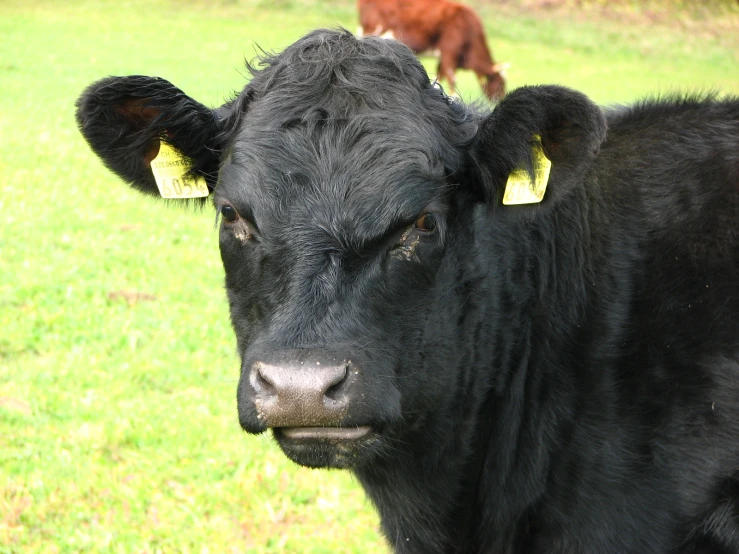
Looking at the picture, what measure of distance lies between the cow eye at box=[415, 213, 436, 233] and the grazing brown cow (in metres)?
21.7

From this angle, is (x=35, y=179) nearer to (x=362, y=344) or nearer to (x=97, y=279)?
(x=97, y=279)

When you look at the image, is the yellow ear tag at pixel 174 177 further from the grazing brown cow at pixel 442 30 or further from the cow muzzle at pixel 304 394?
the grazing brown cow at pixel 442 30

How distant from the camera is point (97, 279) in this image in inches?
318

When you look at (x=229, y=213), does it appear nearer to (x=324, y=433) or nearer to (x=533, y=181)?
(x=324, y=433)

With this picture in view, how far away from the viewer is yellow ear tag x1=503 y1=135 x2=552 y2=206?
348cm

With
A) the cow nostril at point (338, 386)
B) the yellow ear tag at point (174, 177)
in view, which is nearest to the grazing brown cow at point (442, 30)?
the yellow ear tag at point (174, 177)

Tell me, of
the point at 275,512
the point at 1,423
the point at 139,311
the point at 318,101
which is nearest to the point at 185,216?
the point at 139,311

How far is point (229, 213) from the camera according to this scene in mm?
3400

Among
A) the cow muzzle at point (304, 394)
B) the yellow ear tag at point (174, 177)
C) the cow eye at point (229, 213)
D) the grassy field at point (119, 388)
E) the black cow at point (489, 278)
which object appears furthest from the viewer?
the grassy field at point (119, 388)

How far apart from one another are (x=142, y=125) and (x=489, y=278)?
5.37 feet

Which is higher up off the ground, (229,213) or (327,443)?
(229,213)

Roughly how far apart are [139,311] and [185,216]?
11.0 ft

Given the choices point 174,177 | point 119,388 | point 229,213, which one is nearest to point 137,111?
point 174,177

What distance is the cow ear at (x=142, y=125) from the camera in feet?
11.6
